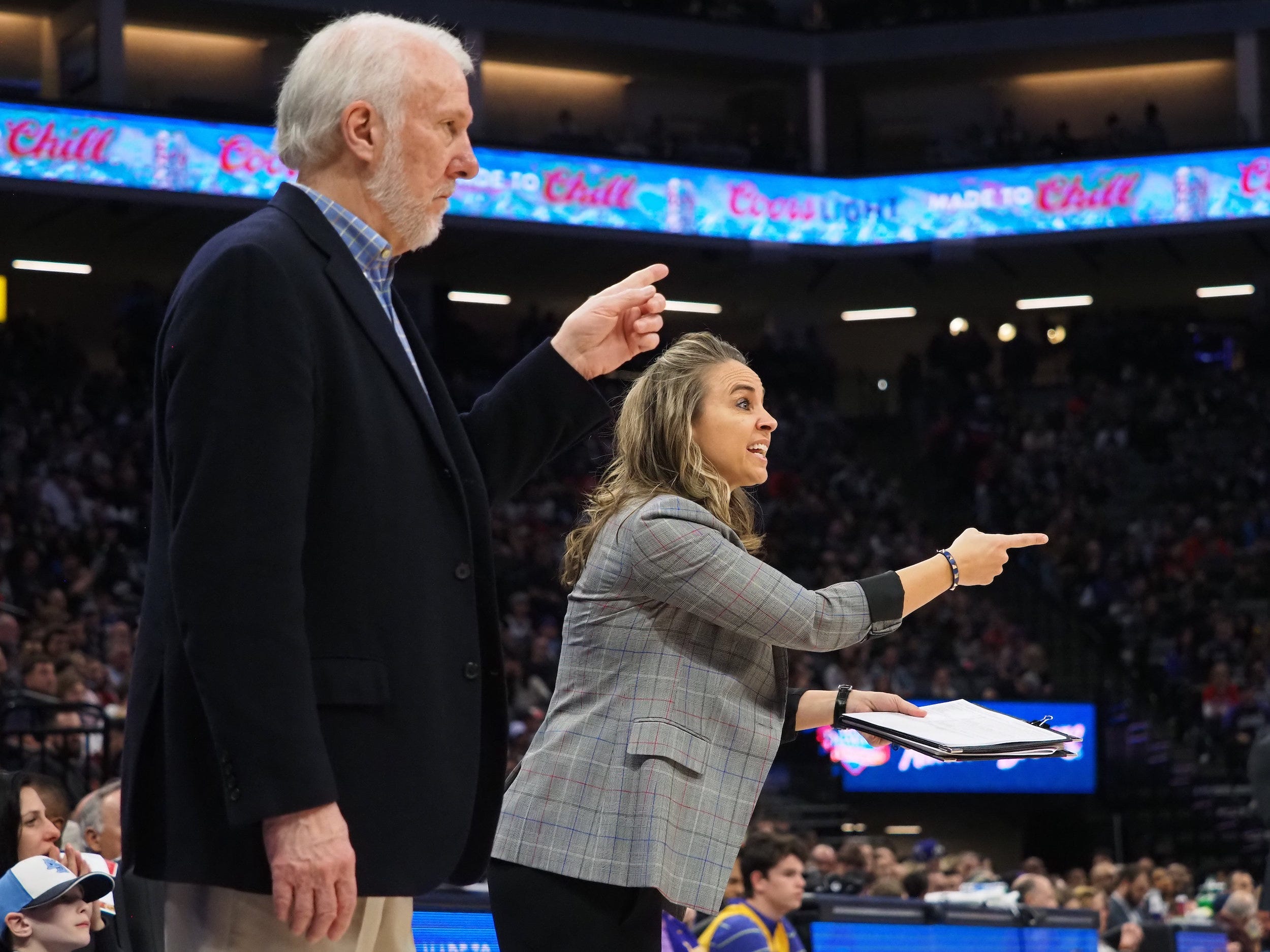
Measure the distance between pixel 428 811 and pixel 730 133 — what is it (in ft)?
81.9

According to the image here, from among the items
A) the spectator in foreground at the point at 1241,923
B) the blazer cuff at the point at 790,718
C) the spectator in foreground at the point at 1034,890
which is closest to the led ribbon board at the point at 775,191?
the spectator in foreground at the point at 1241,923

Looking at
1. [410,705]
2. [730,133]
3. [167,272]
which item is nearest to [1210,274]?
[730,133]

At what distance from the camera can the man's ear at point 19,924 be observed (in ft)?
14.2

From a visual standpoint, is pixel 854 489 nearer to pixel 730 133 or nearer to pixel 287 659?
pixel 730 133

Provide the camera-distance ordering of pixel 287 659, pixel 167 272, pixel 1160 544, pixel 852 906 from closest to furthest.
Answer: pixel 287 659 → pixel 852 906 → pixel 1160 544 → pixel 167 272

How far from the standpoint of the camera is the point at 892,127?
26609mm

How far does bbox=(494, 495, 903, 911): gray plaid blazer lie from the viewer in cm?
286

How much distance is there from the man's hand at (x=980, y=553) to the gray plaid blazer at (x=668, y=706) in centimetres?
13

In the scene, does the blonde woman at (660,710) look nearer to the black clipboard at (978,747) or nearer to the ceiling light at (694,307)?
the black clipboard at (978,747)

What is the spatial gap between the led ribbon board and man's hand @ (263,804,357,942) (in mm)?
17792

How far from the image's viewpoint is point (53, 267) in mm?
22156

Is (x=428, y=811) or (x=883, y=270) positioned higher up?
(x=883, y=270)

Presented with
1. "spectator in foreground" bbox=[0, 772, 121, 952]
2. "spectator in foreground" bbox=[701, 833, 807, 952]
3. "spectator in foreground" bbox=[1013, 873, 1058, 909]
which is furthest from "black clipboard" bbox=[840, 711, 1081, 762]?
"spectator in foreground" bbox=[1013, 873, 1058, 909]

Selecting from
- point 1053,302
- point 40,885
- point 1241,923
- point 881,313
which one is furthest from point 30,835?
point 1053,302
